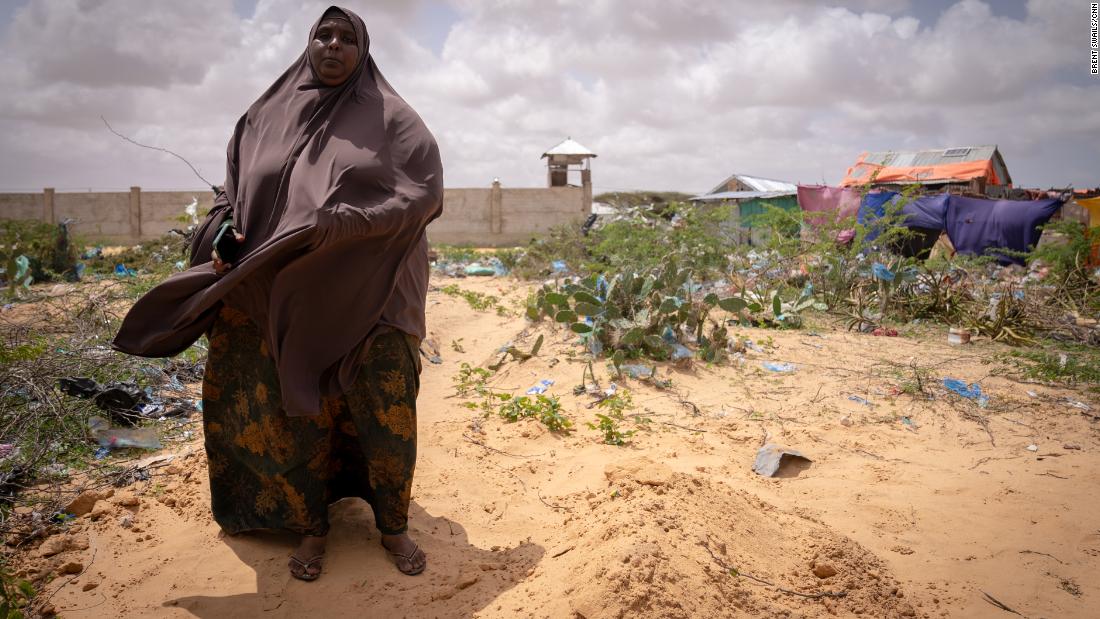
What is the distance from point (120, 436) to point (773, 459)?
339 centimetres

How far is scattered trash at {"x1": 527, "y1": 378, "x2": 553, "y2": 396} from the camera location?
15.3ft

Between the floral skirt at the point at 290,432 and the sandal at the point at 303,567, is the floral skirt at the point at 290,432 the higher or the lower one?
the higher one

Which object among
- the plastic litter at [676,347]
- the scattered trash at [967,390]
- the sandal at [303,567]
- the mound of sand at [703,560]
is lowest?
the sandal at [303,567]

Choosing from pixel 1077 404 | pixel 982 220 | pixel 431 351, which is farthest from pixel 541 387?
pixel 982 220

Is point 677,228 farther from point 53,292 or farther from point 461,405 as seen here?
point 53,292

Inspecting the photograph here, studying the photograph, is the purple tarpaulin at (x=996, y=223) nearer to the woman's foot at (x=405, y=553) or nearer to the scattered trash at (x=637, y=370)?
the scattered trash at (x=637, y=370)

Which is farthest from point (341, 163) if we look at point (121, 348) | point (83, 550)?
point (83, 550)

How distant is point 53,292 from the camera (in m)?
6.91

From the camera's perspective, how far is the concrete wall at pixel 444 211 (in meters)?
19.3

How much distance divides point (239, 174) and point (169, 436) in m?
1.94

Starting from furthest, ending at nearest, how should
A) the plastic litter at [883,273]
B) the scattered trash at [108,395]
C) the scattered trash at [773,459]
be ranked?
1. the plastic litter at [883,273]
2. the scattered trash at [108,395]
3. the scattered trash at [773,459]

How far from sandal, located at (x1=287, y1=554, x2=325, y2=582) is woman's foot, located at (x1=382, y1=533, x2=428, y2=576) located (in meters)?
0.24

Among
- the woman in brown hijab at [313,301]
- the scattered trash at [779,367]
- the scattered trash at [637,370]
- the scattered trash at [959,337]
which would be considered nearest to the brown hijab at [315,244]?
the woman in brown hijab at [313,301]

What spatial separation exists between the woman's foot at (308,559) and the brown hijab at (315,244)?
0.56m
